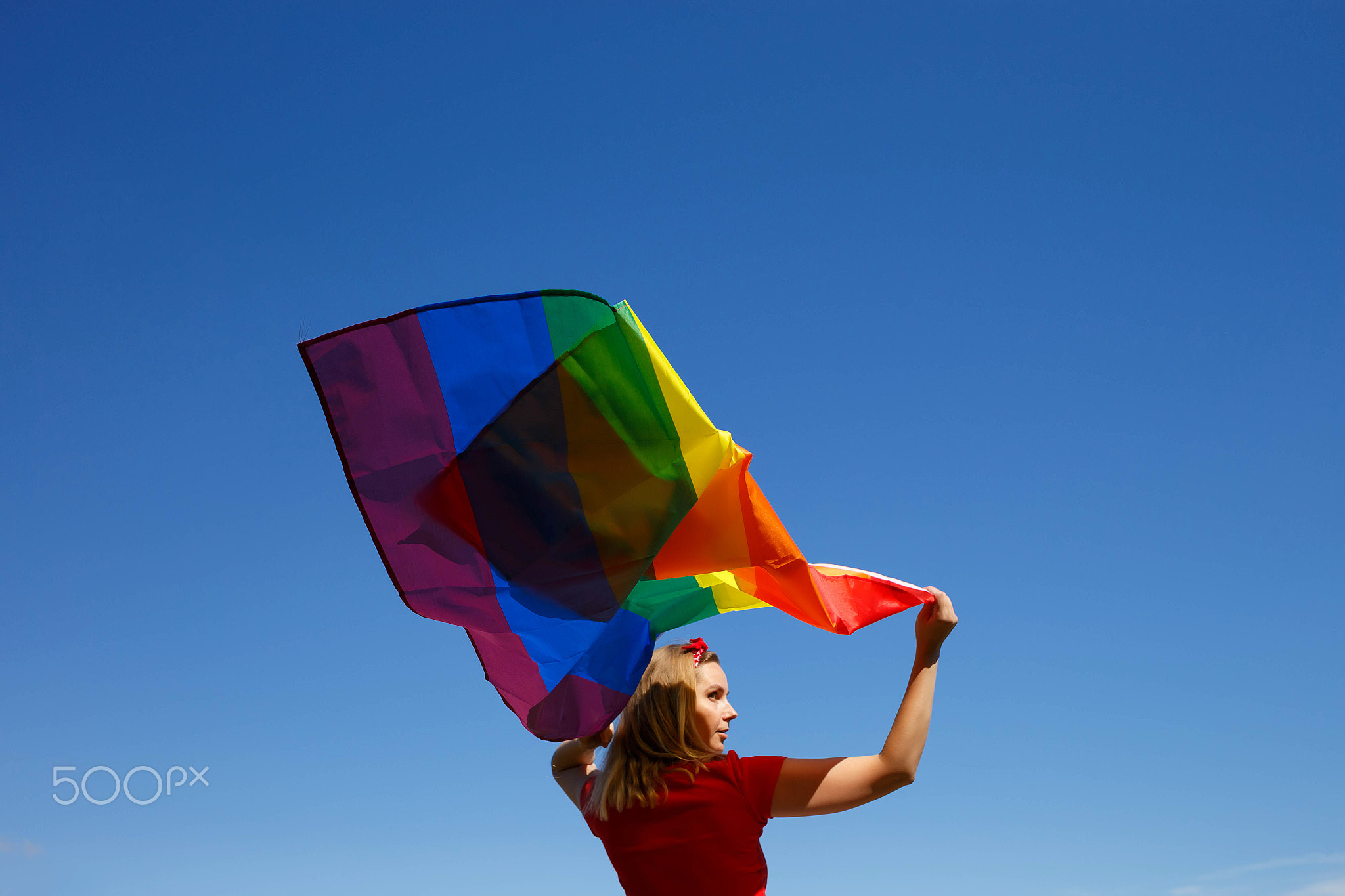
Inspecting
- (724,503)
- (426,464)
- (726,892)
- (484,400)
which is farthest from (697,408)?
(726,892)

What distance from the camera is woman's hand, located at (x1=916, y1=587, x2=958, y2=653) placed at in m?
3.71

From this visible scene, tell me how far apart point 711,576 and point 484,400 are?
1393 millimetres

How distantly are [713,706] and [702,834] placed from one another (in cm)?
48

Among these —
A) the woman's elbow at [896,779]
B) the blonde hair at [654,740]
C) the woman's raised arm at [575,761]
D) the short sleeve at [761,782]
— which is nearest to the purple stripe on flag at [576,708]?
the woman's raised arm at [575,761]

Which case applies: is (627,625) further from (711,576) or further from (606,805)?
(606,805)

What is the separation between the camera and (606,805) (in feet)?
12.1

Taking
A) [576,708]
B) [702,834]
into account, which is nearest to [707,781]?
[702,834]

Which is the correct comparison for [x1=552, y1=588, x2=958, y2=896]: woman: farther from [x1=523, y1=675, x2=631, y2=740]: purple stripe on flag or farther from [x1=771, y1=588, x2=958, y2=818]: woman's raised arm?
[x1=523, y1=675, x2=631, y2=740]: purple stripe on flag

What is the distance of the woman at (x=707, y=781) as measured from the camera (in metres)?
3.46

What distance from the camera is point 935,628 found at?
3.71 meters

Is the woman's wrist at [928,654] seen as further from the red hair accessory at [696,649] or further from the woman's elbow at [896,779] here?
the red hair accessory at [696,649]

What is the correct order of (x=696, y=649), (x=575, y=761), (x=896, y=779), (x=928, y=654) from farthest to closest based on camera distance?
(x=575, y=761), (x=696, y=649), (x=928, y=654), (x=896, y=779)

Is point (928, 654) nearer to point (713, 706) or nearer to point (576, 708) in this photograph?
point (713, 706)

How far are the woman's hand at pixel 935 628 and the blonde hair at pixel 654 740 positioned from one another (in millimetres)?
789
